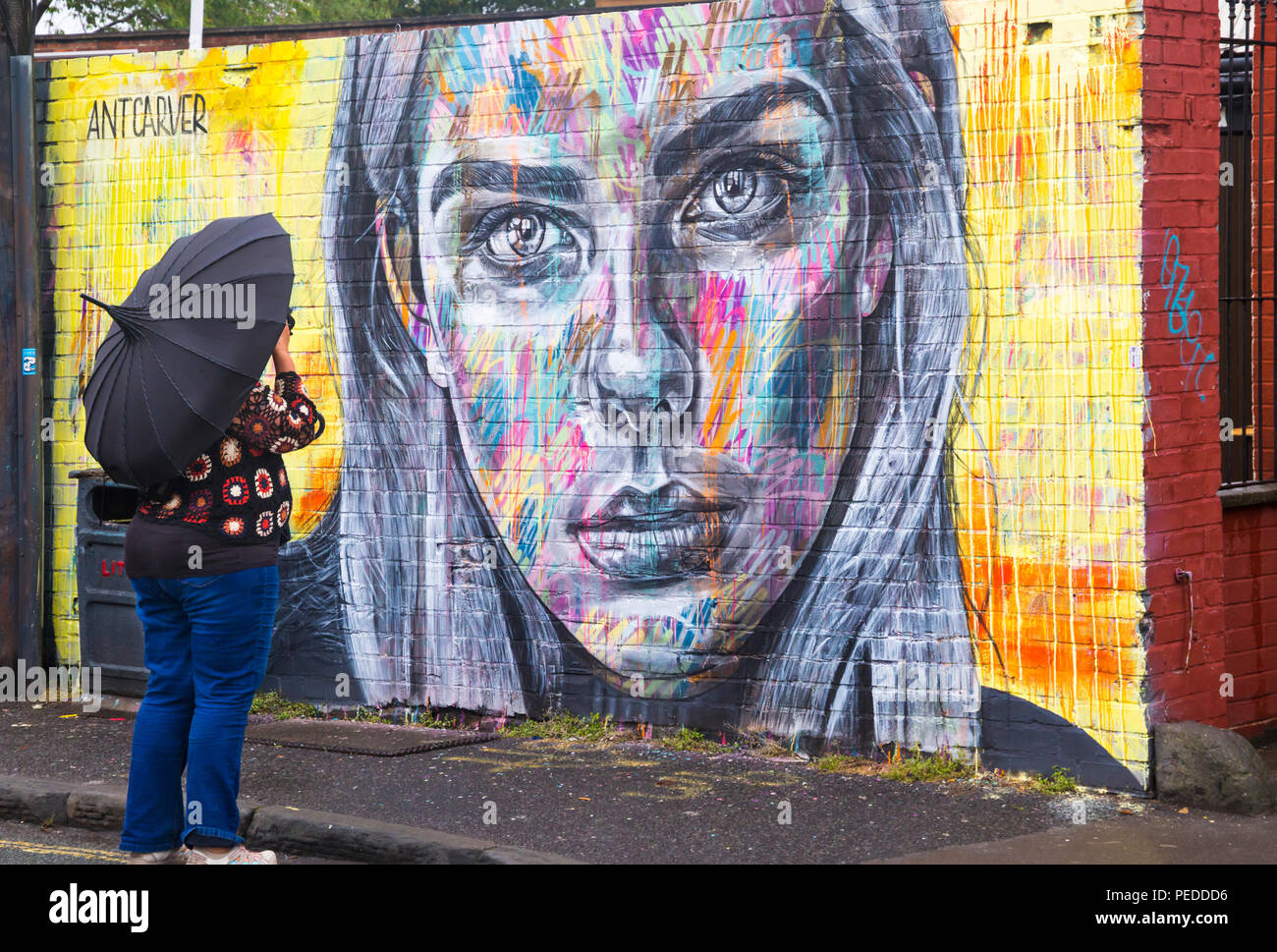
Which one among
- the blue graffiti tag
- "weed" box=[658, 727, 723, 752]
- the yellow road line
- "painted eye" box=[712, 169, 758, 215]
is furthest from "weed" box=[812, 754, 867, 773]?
the yellow road line

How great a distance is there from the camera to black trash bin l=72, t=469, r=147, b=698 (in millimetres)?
8367

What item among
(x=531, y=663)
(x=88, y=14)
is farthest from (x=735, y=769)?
(x=88, y=14)

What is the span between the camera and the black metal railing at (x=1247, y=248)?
7262 millimetres

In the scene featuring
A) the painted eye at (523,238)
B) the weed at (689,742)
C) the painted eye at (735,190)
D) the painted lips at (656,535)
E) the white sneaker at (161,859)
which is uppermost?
the painted eye at (735,190)

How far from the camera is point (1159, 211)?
6340 mm

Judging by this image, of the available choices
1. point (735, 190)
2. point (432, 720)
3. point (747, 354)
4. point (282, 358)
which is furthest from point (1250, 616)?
point (282, 358)

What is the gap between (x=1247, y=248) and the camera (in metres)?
7.41

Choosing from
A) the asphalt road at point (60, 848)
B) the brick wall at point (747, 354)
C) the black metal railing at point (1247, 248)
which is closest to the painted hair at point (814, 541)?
the brick wall at point (747, 354)

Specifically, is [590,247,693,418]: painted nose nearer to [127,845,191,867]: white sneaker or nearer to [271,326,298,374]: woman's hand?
[271,326,298,374]: woman's hand

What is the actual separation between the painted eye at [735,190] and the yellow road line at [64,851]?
12.8ft

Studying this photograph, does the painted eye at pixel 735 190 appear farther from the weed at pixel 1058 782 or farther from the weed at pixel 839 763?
the weed at pixel 1058 782
